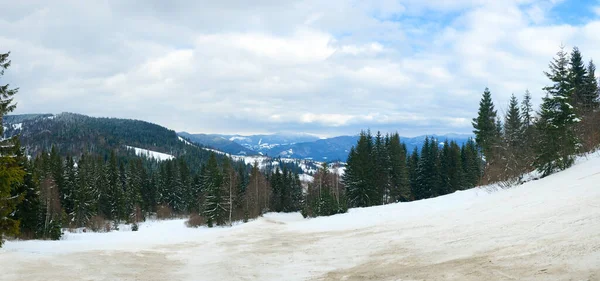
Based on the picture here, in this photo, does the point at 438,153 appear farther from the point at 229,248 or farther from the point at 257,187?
the point at 229,248

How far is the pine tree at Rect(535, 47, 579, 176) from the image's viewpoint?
23.5 m

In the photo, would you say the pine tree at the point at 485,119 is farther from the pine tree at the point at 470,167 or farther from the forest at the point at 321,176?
the pine tree at the point at 470,167

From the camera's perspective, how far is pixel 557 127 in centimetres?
2447

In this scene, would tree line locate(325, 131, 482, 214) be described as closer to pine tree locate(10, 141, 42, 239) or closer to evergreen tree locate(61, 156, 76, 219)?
pine tree locate(10, 141, 42, 239)

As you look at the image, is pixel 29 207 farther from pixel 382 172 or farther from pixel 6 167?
pixel 382 172

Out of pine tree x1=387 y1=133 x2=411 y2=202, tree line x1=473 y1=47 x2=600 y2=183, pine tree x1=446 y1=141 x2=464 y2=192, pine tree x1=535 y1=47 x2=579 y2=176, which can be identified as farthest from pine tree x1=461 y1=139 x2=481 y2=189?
pine tree x1=535 y1=47 x2=579 y2=176

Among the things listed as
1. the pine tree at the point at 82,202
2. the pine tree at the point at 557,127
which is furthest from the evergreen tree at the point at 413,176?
the pine tree at the point at 82,202

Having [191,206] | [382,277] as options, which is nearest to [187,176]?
[191,206]

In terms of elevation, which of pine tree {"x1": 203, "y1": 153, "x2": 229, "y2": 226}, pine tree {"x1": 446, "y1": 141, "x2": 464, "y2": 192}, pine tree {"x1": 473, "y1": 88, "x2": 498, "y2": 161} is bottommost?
pine tree {"x1": 203, "y1": 153, "x2": 229, "y2": 226}

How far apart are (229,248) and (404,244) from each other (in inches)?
351

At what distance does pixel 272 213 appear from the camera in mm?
74312

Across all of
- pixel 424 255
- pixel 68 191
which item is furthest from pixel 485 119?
pixel 68 191

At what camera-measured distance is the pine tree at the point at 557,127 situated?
23.5 meters

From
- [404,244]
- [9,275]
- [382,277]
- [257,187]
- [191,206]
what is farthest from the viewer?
[191,206]
